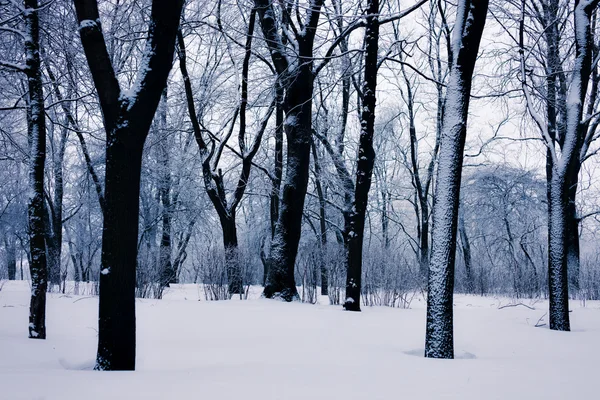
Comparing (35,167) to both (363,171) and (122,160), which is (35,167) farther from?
(363,171)

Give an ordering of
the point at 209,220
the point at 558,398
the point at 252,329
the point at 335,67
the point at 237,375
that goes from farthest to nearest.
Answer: the point at 209,220 → the point at 335,67 → the point at 252,329 → the point at 237,375 → the point at 558,398

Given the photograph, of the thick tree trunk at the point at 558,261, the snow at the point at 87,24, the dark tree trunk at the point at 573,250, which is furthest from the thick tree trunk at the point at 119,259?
the dark tree trunk at the point at 573,250

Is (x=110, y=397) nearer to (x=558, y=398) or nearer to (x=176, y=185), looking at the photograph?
(x=558, y=398)

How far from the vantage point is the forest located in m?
3.67

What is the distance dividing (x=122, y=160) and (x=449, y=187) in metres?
3.09

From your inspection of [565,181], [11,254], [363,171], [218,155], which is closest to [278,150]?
[218,155]

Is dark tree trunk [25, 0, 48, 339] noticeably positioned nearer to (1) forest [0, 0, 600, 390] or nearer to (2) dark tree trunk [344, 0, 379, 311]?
(1) forest [0, 0, 600, 390]

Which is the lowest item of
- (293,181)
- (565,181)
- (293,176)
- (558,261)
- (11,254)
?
(11,254)

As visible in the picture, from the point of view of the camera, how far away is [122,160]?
3537 millimetres

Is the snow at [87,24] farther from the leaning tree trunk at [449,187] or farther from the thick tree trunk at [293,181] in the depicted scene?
Answer: the thick tree trunk at [293,181]

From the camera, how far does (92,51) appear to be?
12.0 feet

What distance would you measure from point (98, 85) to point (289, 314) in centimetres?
483

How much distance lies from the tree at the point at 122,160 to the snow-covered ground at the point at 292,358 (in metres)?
0.36

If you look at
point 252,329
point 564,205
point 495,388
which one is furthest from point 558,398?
point 564,205
